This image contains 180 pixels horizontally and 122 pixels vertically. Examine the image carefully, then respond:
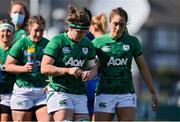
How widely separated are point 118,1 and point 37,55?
3.44 metres

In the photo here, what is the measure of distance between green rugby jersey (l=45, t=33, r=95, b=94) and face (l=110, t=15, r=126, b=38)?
1.57 ft

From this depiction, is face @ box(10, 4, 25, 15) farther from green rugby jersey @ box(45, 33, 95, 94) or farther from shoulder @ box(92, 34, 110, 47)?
green rugby jersey @ box(45, 33, 95, 94)

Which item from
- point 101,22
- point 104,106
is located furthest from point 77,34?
point 101,22

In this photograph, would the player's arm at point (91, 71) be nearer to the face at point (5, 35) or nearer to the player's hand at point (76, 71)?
the player's hand at point (76, 71)

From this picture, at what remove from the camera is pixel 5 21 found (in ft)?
41.6

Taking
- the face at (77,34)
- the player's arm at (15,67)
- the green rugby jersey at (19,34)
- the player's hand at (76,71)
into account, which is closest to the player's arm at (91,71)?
the player's hand at (76,71)

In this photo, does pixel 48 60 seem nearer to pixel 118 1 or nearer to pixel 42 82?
pixel 42 82

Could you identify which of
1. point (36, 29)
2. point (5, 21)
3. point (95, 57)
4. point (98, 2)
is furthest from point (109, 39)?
point (98, 2)

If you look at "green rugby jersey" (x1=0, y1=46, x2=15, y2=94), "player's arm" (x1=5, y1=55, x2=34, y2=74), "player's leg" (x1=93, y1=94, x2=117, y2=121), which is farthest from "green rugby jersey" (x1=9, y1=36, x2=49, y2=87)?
"player's leg" (x1=93, y1=94, x2=117, y2=121)

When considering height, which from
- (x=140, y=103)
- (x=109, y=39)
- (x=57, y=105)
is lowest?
(x=140, y=103)

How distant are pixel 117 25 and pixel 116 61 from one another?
19.3 inches

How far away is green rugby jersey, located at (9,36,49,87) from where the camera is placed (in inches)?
469

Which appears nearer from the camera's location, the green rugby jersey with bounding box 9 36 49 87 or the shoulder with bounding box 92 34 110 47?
the shoulder with bounding box 92 34 110 47

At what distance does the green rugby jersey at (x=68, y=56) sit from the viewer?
10.6m
